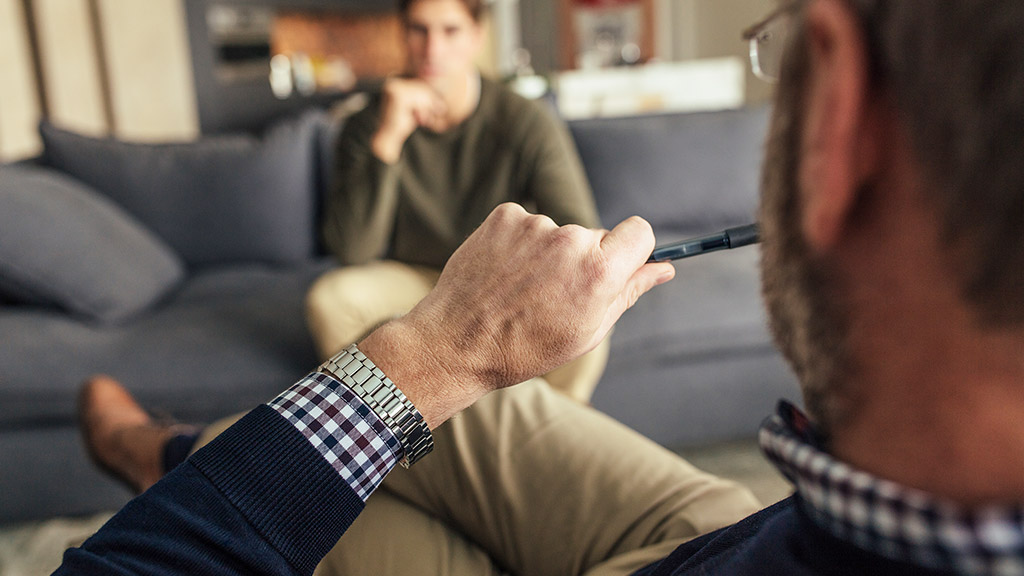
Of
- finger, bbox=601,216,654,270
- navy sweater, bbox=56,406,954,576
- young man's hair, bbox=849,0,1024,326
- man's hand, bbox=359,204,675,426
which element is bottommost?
navy sweater, bbox=56,406,954,576

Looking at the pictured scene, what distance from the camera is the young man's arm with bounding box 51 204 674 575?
43 centimetres

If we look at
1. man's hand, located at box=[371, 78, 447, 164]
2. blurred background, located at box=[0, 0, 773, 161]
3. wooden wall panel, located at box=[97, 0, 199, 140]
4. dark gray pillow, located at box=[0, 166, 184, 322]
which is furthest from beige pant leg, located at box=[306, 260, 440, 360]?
wooden wall panel, located at box=[97, 0, 199, 140]

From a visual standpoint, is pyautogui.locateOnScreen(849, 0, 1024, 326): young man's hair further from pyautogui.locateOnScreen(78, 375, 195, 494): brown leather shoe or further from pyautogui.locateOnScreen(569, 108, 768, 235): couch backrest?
pyautogui.locateOnScreen(569, 108, 768, 235): couch backrest

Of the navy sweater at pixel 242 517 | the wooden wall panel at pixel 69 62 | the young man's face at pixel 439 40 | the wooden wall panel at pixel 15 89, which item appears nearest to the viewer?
the navy sweater at pixel 242 517

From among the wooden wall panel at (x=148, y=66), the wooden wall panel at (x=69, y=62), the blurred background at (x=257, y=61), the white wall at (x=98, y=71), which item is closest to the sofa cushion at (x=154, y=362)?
the blurred background at (x=257, y=61)

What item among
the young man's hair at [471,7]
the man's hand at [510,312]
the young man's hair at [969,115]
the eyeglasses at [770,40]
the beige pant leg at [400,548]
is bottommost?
the beige pant leg at [400,548]

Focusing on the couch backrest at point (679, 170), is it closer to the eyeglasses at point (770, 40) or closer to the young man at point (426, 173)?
the young man at point (426, 173)

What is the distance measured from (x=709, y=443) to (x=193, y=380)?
1.13m

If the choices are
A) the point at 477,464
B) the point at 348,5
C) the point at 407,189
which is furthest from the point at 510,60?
the point at 477,464

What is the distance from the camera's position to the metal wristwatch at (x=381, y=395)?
47cm

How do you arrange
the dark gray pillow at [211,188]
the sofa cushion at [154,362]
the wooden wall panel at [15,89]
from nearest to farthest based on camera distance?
the sofa cushion at [154,362] < the dark gray pillow at [211,188] < the wooden wall panel at [15,89]

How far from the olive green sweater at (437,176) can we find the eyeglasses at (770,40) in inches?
35.6

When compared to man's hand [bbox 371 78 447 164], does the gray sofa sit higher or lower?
lower

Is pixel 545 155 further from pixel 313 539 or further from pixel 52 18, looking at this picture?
pixel 52 18
